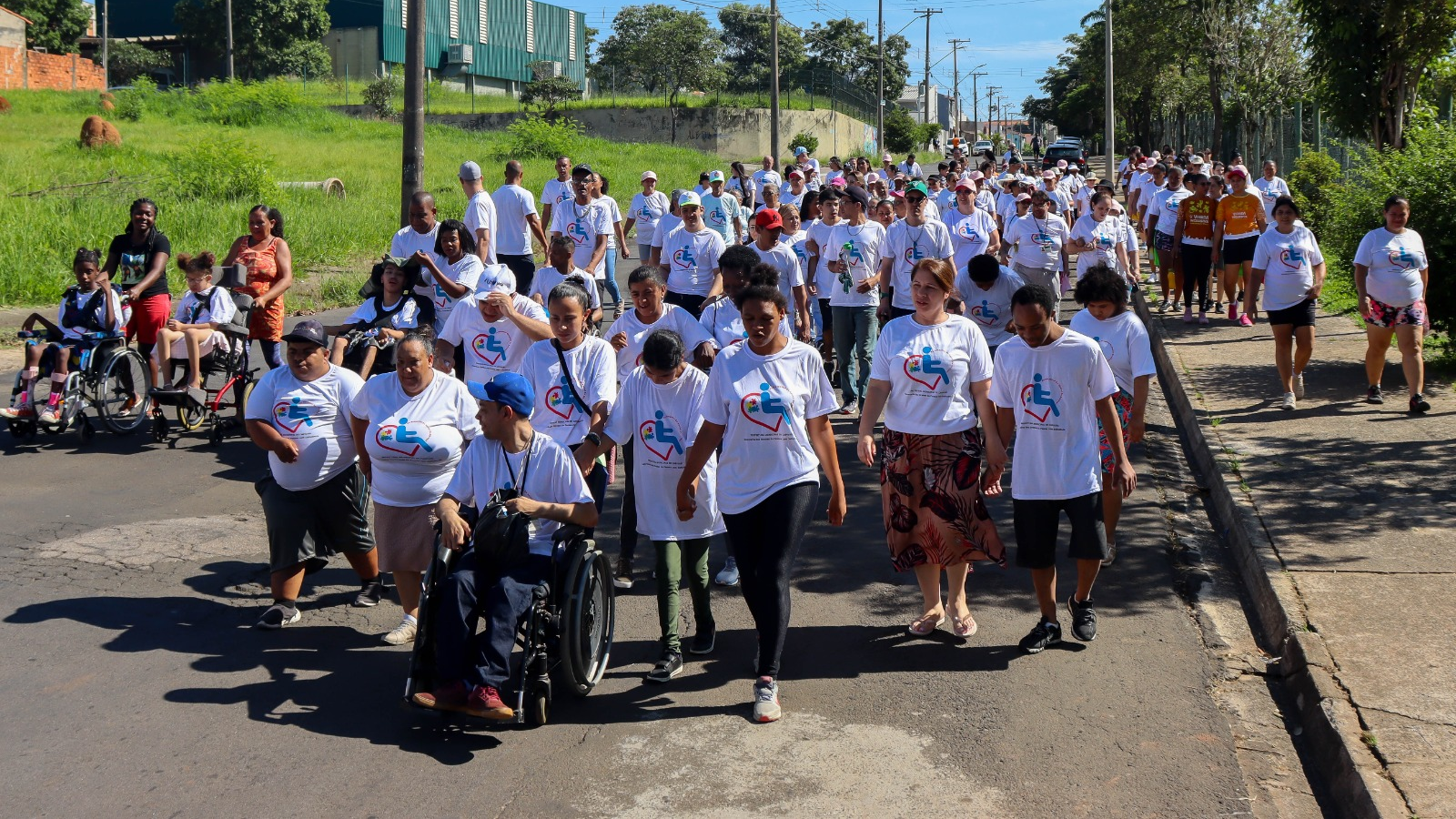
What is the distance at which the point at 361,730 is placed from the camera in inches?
214

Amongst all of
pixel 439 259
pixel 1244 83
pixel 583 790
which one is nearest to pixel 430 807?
pixel 583 790

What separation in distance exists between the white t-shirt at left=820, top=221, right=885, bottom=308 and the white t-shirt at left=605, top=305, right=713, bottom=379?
3974mm

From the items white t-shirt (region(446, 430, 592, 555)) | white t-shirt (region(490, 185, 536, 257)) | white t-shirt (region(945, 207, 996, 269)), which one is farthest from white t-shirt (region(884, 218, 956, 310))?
white t-shirt (region(446, 430, 592, 555))

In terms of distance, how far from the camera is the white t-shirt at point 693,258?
11141 millimetres

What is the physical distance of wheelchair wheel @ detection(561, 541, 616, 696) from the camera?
5.44 m

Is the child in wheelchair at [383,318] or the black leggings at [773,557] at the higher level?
the child in wheelchair at [383,318]

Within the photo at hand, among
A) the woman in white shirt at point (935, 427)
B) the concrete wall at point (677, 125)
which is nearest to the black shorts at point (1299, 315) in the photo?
the woman in white shirt at point (935, 427)

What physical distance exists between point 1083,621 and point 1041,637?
264 mm

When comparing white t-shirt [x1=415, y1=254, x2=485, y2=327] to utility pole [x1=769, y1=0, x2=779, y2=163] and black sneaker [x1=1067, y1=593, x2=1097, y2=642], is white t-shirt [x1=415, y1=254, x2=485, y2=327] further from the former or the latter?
utility pole [x1=769, y1=0, x2=779, y2=163]

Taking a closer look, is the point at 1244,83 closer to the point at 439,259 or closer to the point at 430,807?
the point at 439,259

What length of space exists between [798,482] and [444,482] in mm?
1764

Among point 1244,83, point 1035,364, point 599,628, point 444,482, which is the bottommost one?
point 599,628

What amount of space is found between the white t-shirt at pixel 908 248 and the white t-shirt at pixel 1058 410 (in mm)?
5082

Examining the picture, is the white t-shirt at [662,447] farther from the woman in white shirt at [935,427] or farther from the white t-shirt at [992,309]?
the white t-shirt at [992,309]
